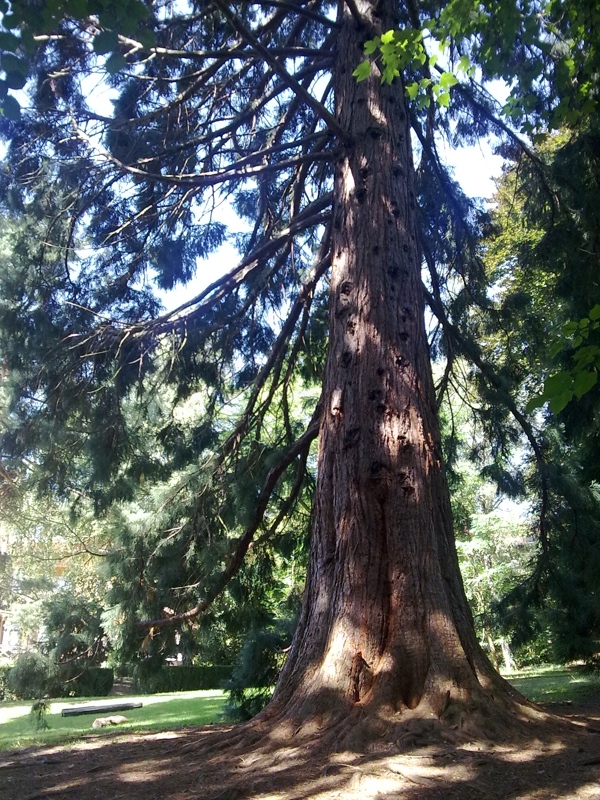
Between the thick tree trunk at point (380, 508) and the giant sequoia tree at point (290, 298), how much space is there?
0.01m

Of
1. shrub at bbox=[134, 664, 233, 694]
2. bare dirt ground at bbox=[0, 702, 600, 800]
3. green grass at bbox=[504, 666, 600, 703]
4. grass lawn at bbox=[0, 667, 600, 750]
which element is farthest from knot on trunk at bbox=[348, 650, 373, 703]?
shrub at bbox=[134, 664, 233, 694]

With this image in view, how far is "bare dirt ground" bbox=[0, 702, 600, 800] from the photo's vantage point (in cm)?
263

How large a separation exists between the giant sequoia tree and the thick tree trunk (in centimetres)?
1

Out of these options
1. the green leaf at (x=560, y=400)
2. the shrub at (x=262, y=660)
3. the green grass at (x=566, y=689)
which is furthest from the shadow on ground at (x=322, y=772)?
the green grass at (x=566, y=689)

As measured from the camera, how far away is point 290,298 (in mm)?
7461

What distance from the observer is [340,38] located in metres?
5.64

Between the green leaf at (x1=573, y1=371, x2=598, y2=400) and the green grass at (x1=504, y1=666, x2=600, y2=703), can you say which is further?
the green grass at (x1=504, y1=666, x2=600, y2=703)

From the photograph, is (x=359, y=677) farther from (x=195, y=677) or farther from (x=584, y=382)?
(x=195, y=677)

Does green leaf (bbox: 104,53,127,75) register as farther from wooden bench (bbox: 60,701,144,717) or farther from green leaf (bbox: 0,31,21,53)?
wooden bench (bbox: 60,701,144,717)

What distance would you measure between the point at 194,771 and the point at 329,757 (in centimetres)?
65

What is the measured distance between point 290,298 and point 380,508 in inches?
158

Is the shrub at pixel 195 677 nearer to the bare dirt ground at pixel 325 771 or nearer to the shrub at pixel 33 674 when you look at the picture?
the shrub at pixel 33 674

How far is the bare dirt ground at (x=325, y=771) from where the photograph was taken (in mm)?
2627

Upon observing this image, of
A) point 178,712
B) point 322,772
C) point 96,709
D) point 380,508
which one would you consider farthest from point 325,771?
point 96,709
